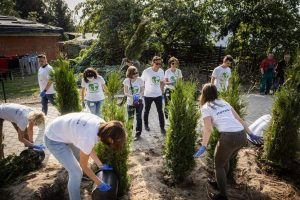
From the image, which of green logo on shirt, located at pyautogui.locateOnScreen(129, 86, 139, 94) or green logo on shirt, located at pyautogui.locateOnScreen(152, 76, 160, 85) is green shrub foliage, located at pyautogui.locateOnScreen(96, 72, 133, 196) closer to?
green logo on shirt, located at pyautogui.locateOnScreen(129, 86, 139, 94)

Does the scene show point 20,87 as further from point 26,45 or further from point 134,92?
point 134,92

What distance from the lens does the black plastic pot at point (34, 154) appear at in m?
5.61

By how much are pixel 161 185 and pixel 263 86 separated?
9.13 meters

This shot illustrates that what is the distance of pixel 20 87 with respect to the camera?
15.1m

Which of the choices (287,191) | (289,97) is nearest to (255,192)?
(287,191)

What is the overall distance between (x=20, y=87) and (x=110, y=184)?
12517 mm

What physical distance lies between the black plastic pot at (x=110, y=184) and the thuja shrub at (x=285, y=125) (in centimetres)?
293

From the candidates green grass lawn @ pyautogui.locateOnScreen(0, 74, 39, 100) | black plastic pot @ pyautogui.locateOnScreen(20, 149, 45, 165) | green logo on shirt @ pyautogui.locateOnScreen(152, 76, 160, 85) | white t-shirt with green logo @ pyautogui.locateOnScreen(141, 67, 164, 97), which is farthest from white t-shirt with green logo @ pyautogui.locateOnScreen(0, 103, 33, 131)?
green grass lawn @ pyautogui.locateOnScreen(0, 74, 39, 100)

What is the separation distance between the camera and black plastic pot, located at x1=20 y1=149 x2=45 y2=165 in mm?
5613

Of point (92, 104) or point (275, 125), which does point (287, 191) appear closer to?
point (275, 125)

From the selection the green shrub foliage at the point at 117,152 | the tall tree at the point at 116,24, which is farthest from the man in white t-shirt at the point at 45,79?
the tall tree at the point at 116,24

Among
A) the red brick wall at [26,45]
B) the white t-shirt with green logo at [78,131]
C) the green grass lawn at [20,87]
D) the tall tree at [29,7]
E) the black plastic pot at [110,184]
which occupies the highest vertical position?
the tall tree at [29,7]

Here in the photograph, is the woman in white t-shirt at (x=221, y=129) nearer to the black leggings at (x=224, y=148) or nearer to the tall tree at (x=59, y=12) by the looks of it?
the black leggings at (x=224, y=148)

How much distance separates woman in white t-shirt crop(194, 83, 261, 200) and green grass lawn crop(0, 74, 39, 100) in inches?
403
